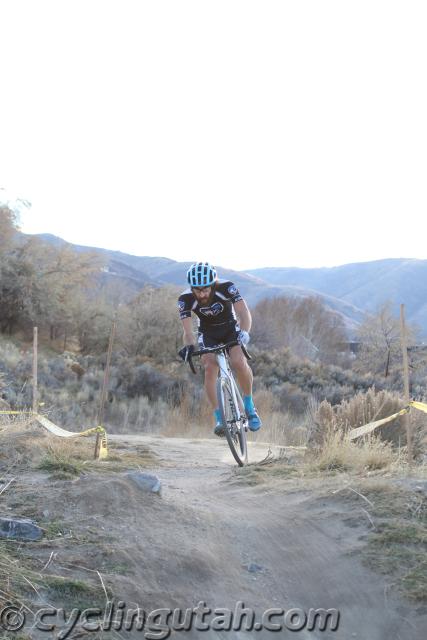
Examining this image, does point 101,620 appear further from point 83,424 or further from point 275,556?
point 83,424

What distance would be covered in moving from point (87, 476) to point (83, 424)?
10.7m

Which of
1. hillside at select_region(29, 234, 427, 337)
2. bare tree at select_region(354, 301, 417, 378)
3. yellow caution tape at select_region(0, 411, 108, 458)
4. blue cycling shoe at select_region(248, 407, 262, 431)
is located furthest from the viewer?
hillside at select_region(29, 234, 427, 337)

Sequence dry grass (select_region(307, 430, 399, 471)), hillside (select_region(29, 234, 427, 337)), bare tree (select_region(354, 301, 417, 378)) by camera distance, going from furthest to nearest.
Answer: hillside (select_region(29, 234, 427, 337)) < bare tree (select_region(354, 301, 417, 378)) < dry grass (select_region(307, 430, 399, 471))

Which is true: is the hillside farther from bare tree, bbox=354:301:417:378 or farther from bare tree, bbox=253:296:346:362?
bare tree, bbox=354:301:417:378

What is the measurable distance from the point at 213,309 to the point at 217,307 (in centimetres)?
5

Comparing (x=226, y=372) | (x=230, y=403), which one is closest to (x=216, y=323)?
(x=226, y=372)

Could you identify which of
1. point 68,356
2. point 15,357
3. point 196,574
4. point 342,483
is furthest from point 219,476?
point 68,356

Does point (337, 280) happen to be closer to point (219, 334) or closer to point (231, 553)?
point (219, 334)

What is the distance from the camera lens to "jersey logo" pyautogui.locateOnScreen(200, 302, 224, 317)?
23.3ft

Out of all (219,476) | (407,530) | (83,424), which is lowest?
(83,424)

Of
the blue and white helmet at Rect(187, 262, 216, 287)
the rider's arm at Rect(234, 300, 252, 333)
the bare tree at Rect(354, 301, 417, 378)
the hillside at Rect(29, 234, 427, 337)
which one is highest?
the hillside at Rect(29, 234, 427, 337)

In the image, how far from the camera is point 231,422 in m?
7.20

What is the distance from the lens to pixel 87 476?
5.07 metres

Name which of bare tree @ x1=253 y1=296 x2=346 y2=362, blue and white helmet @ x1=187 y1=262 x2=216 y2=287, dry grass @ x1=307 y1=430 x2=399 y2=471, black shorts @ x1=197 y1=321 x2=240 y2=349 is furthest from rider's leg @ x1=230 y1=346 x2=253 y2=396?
bare tree @ x1=253 y1=296 x2=346 y2=362
